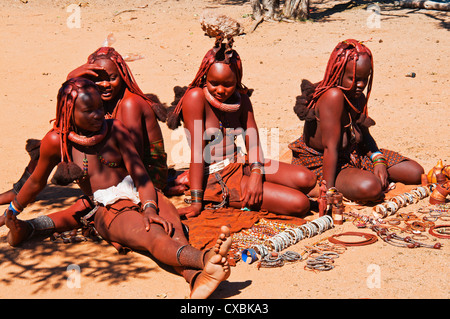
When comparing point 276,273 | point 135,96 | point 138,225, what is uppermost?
point 135,96

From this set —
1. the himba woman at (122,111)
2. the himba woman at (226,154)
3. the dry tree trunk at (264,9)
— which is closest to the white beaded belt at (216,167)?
the himba woman at (226,154)

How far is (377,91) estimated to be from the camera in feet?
35.9

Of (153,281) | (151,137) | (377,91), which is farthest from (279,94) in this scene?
(153,281)

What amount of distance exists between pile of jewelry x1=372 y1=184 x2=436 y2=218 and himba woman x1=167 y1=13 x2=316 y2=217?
2.49 feet

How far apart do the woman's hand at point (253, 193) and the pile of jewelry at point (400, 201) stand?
1.24 m

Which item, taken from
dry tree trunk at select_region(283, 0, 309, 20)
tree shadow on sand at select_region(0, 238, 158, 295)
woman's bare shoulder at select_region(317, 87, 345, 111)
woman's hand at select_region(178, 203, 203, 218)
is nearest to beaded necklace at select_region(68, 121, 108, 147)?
tree shadow on sand at select_region(0, 238, 158, 295)

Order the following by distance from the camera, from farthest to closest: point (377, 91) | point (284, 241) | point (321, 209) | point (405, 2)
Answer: point (405, 2), point (377, 91), point (321, 209), point (284, 241)

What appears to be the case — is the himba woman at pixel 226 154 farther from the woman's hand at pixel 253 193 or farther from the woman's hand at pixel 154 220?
the woman's hand at pixel 154 220

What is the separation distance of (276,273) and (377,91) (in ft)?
23.7

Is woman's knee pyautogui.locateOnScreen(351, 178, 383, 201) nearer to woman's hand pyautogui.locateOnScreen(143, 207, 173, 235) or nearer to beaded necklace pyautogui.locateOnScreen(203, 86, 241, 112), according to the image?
beaded necklace pyautogui.locateOnScreen(203, 86, 241, 112)

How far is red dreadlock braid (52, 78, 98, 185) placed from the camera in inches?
191

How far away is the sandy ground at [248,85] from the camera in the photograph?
14.5 ft

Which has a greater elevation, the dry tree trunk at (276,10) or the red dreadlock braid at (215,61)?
the dry tree trunk at (276,10)

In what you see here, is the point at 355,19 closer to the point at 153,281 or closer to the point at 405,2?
the point at 405,2
